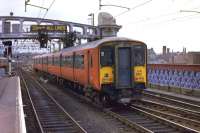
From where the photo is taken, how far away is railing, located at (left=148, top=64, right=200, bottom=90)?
81.2ft

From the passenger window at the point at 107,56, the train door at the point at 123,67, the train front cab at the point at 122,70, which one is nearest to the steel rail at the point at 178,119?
the train front cab at the point at 122,70

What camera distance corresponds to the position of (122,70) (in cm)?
1902

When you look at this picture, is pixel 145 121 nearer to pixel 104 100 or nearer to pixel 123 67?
pixel 123 67

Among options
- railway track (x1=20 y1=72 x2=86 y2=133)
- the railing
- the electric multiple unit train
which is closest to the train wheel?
the electric multiple unit train

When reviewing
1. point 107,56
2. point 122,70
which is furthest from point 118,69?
point 107,56

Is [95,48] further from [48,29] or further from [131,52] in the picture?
[48,29]

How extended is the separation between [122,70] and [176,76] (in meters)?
8.75

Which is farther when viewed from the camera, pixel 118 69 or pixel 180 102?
pixel 180 102

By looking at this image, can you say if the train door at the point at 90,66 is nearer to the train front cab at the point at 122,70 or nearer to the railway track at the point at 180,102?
the train front cab at the point at 122,70

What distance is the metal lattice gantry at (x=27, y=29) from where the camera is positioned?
65.7m

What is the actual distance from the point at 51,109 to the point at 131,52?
4.61 metres

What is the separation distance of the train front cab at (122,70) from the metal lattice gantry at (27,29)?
151ft

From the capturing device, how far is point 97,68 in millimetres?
19062

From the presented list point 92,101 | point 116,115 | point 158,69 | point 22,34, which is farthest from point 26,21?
point 116,115
